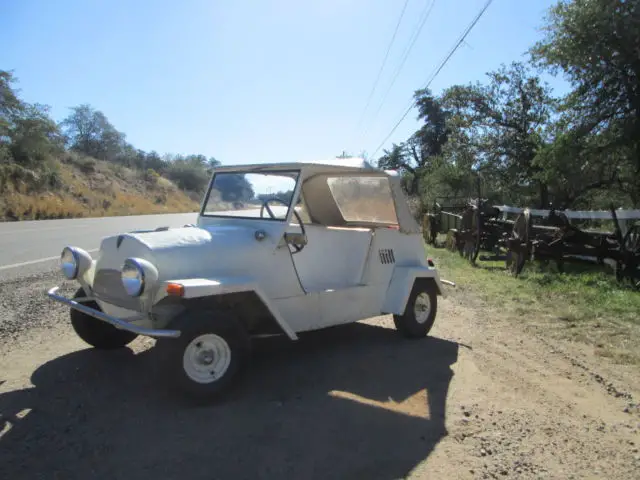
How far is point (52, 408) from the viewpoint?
3.40 m

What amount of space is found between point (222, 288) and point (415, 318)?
8.35 feet

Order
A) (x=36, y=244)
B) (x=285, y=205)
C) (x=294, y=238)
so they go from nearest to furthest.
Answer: (x=294, y=238) → (x=285, y=205) → (x=36, y=244)

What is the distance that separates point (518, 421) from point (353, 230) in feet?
7.65

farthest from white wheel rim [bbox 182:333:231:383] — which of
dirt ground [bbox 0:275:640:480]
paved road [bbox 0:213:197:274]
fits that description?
paved road [bbox 0:213:197:274]

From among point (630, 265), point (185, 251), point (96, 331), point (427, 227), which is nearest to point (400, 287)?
point (185, 251)

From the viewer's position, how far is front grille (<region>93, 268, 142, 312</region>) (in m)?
3.78

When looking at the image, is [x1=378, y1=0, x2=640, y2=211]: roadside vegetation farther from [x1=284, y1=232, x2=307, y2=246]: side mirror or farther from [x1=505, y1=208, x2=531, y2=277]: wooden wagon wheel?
[x1=284, y1=232, x2=307, y2=246]: side mirror

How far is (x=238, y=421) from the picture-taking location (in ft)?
10.8

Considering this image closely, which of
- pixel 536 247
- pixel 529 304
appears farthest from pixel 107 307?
pixel 536 247

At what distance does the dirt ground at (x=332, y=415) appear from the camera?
281cm

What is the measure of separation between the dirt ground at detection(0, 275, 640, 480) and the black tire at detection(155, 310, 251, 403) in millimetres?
141

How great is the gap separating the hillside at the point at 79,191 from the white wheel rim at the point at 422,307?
Result: 77.4ft

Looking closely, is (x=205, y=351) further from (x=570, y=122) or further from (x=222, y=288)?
(x=570, y=122)

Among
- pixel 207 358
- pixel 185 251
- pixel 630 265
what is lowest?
pixel 207 358
